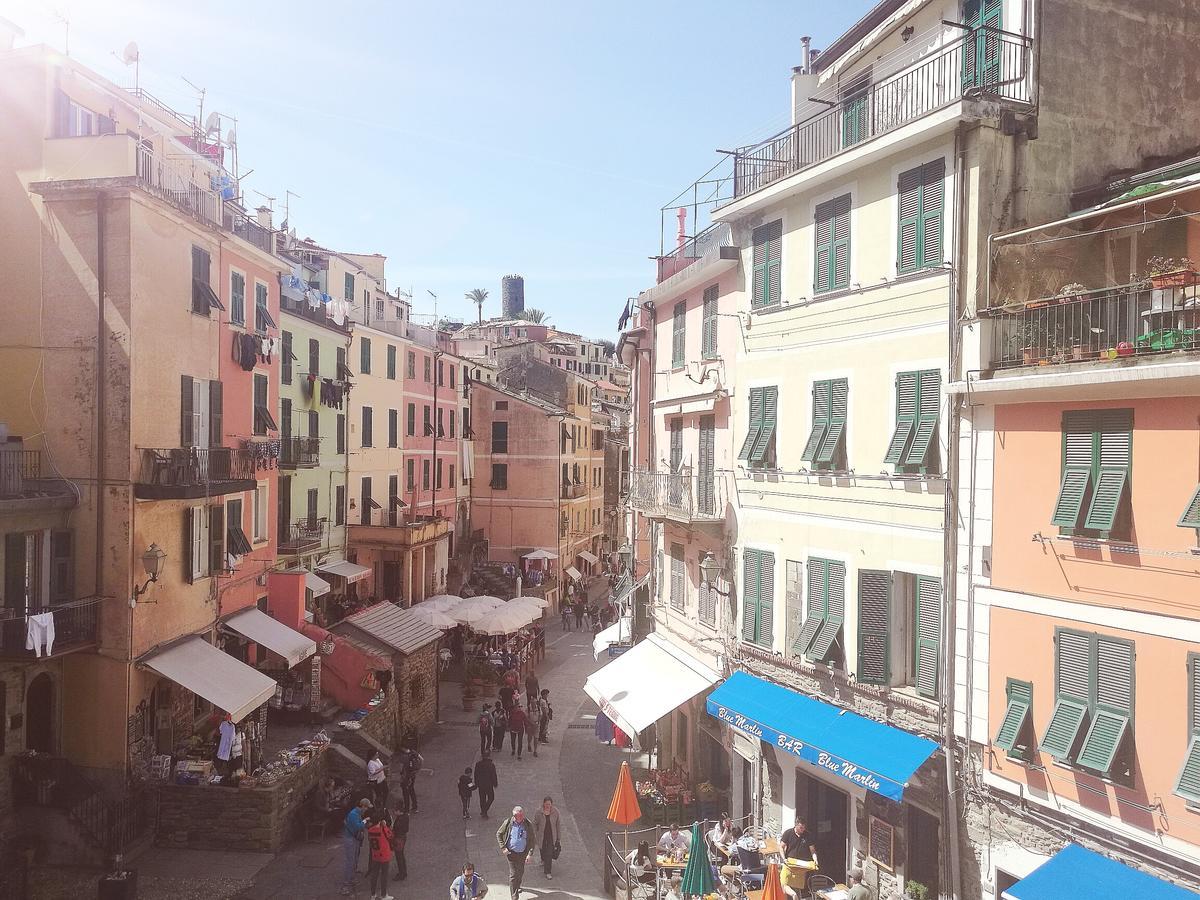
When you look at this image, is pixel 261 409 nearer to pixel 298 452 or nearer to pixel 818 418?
pixel 298 452

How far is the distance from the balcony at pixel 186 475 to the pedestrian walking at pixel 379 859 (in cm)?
829

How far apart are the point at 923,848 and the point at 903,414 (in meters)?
7.17

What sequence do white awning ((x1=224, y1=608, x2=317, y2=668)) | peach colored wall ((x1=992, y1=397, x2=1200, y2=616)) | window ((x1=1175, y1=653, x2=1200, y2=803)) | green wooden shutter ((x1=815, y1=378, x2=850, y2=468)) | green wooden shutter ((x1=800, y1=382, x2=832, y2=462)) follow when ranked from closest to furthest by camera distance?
window ((x1=1175, y1=653, x2=1200, y2=803)) → peach colored wall ((x1=992, y1=397, x2=1200, y2=616)) → green wooden shutter ((x1=815, y1=378, x2=850, y2=468)) → green wooden shutter ((x1=800, y1=382, x2=832, y2=462)) → white awning ((x1=224, y1=608, x2=317, y2=668))

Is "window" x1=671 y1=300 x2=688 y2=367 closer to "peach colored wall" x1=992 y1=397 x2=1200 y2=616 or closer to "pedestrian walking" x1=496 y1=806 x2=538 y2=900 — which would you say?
"peach colored wall" x1=992 y1=397 x2=1200 y2=616

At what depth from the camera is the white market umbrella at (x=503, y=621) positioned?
34781 mm

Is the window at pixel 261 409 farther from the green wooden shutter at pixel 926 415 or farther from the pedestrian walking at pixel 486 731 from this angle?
the green wooden shutter at pixel 926 415

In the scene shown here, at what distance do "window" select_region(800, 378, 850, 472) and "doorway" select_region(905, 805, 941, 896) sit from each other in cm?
601

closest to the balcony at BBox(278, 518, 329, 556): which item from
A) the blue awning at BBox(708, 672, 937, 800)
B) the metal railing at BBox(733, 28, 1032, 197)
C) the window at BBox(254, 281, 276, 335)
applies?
the window at BBox(254, 281, 276, 335)

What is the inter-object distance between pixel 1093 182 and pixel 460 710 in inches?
994

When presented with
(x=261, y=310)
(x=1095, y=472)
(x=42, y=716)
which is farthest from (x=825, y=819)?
(x=261, y=310)

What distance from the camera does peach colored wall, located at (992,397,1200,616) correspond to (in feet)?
36.6

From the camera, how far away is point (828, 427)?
679 inches

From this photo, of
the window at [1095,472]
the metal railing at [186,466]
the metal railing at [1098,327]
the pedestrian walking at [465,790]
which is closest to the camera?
the metal railing at [1098,327]

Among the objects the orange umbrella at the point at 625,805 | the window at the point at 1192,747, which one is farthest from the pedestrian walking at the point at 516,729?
the window at the point at 1192,747
